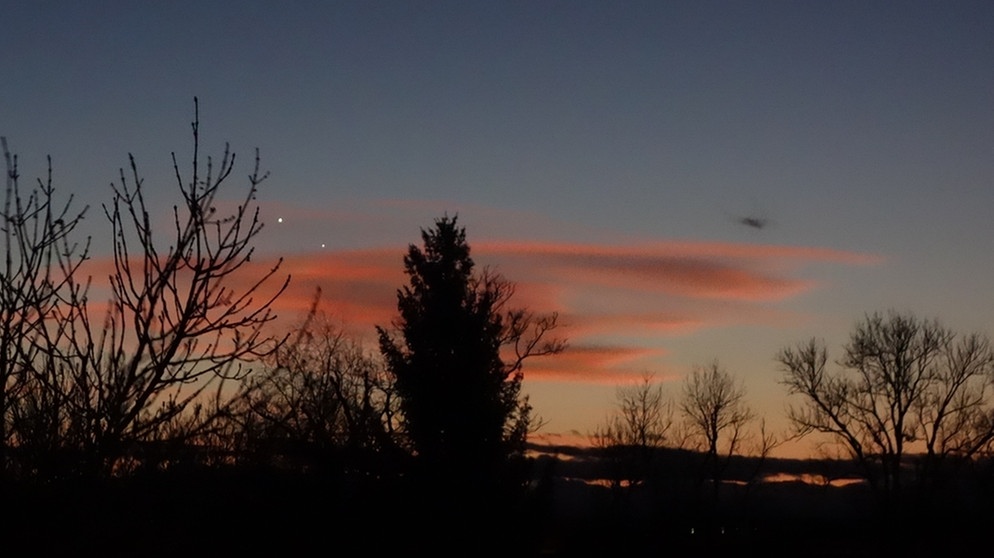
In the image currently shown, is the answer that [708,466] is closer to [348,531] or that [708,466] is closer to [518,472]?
[518,472]

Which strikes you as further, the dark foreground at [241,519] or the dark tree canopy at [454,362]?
the dark tree canopy at [454,362]

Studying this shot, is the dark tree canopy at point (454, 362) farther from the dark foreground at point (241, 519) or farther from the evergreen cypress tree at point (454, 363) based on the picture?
the dark foreground at point (241, 519)

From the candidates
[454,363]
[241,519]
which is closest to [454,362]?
[454,363]

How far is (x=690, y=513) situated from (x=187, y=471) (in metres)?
55.8

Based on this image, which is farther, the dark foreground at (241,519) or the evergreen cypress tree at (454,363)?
the evergreen cypress tree at (454,363)

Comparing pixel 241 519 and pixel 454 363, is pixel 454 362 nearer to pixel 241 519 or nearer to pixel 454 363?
pixel 454 363

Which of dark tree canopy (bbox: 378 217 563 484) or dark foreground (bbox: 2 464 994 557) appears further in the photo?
dark tree canopy (bbox: 378 217 563 484)

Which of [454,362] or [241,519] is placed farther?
[454,362]

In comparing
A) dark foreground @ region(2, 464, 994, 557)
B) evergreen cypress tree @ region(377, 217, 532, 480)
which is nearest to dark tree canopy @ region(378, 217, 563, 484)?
evergreen cypress tree @ region(377, 217, 532, 480)

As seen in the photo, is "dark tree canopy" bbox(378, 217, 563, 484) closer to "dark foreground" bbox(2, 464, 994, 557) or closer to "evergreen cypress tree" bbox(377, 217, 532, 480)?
"evergreen cypress tree" bbox(377, 217, 532, 480)

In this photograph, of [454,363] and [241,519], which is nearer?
[241,519]

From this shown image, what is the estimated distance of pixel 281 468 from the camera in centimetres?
960

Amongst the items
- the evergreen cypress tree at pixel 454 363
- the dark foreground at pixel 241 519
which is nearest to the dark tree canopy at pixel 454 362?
the evergreen cypress tree at pixel 454 363

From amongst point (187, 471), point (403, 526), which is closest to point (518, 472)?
point (403, 526)
